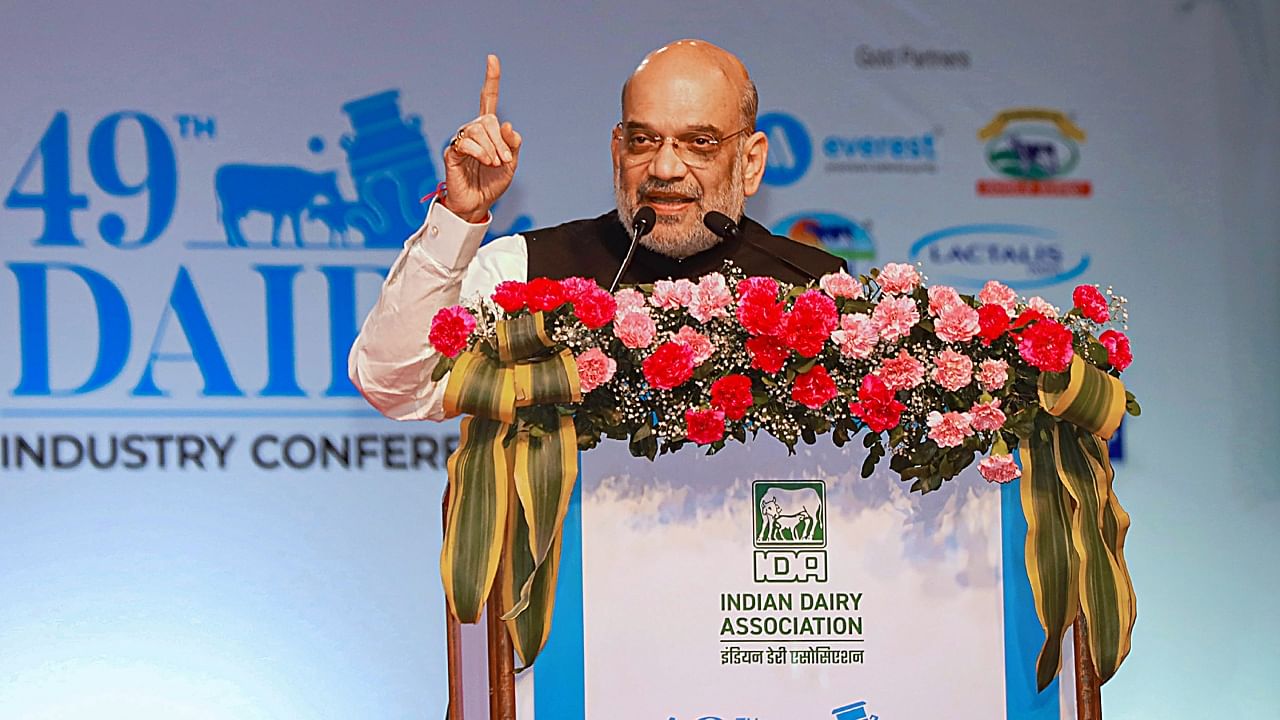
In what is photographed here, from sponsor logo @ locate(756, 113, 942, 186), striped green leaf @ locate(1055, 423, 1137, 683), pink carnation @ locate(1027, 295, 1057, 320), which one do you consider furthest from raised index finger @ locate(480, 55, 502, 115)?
sponsor logo @ locate(756, 113, 942, 186)

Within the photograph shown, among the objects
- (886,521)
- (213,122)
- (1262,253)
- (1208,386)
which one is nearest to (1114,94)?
(1262,253)

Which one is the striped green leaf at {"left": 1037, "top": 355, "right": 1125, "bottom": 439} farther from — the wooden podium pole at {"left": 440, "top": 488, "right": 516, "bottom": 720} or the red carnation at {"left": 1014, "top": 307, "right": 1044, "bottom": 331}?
the wooden podium pole at {"left": 440, "top": 488, "right": 516, "bottom": 720}

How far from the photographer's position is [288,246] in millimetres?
3873

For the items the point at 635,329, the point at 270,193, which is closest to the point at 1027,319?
the point at 635,329

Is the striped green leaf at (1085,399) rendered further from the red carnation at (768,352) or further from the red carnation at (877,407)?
the red carnation at (768,352)

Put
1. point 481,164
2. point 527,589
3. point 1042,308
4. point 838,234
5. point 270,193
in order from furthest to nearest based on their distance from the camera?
1. point 838,234
2. point 270,193
3. point 481,164
4. point 1042,308
5. point 527,589

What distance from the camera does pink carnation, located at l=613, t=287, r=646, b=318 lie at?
1.68 meters

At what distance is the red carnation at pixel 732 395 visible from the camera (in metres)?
1.65

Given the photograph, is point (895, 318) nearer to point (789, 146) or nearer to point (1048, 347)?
point (1048, 347)

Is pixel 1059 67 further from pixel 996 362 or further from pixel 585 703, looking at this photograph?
pixel 585 703

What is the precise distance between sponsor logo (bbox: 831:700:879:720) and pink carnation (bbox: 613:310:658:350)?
50cm

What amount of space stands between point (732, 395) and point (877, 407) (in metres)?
0.17

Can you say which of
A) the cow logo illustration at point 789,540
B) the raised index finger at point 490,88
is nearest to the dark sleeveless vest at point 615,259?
the raised index finger at point 490,88

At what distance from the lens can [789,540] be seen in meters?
1.70
